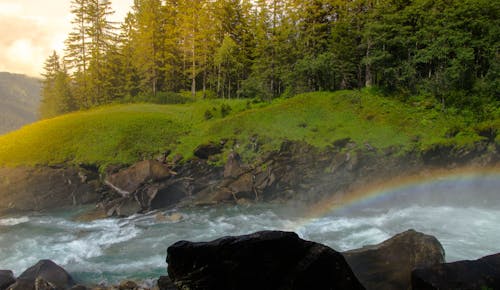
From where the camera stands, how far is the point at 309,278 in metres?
6.45

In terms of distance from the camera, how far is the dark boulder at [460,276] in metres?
6.88

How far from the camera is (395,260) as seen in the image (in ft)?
33.1

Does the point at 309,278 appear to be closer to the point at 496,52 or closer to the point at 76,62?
the point at 496,52

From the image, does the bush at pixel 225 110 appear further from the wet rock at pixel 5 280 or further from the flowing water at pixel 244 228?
the wet rock at pixel 5 280

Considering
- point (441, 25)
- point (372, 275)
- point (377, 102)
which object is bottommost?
point (372, 275)

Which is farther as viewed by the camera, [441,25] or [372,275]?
[441,25]

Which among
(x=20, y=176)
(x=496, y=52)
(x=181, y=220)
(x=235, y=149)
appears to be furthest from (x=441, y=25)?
(x=20, y=176)

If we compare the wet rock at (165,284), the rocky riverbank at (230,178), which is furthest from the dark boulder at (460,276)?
the rocky riverbank at (230,178)

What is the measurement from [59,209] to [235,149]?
40.7 ft

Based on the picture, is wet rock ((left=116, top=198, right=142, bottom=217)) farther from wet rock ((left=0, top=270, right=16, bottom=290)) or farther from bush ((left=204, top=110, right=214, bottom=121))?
bush ((left=204, top=110, right=214, bottom=121))

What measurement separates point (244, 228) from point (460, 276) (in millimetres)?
11493

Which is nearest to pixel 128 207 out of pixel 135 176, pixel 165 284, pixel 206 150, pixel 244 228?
pixel 135 176

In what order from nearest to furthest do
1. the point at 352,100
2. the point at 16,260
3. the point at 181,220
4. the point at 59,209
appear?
the point at 16,260
the point at 181,220
the point at 59,209
the point at 352,100

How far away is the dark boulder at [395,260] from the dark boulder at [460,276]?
1.80 meters
